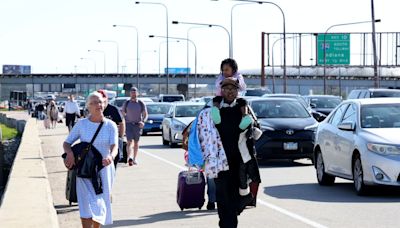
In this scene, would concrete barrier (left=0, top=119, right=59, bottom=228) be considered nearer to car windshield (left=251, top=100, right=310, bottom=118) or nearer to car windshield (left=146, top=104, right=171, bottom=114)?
car windshield (left=251, top=100, right=310, bottom=118)

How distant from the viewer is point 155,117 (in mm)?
38438

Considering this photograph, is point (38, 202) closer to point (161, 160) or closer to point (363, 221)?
point (363, 221)

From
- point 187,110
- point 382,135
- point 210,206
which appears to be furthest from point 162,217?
point 187,110

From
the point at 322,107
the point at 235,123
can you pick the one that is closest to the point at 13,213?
the point at 235,123

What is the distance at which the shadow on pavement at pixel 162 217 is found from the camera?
1201cm

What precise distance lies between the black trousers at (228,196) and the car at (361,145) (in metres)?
4.94

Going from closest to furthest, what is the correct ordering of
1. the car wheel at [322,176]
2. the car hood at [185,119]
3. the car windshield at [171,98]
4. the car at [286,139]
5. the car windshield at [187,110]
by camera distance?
the car wheel at [322,176] < the car at [286,139] < the car hood at [185,119] < the car windshield at [187,110] < the car windshield at [171,98]

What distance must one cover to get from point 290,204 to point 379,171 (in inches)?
56.6

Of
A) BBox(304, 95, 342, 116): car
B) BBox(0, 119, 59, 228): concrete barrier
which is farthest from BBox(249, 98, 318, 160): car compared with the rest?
BBox(304, 95, 342, 116): car

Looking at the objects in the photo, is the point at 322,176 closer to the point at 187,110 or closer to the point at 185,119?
the point at 185,119

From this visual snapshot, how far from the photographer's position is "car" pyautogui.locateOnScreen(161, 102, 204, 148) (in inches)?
1134

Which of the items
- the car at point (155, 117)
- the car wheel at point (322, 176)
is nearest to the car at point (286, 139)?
the car wheel at point (322, 176)

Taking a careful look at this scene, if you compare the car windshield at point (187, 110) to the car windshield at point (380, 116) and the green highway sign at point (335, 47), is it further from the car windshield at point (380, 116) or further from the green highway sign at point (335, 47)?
the green highway sign at point (335, 47)

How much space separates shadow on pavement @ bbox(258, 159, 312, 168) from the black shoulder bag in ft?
39.3
